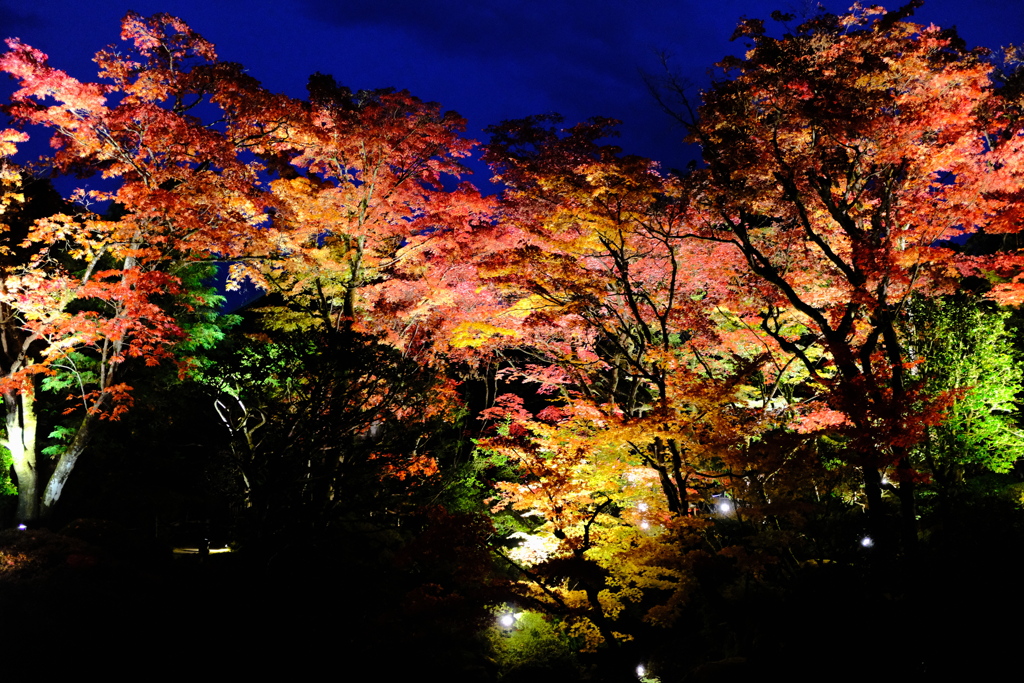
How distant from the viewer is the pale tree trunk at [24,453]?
10227mm

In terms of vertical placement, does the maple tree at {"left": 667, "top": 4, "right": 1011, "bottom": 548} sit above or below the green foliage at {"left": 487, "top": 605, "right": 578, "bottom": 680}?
above

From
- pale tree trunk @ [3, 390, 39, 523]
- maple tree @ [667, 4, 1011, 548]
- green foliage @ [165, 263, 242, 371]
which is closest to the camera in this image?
maple tree @ [667, 4, 1011, 548]

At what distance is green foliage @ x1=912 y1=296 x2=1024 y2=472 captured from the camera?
1169cm

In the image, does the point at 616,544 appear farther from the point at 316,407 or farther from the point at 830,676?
the point at 316,407

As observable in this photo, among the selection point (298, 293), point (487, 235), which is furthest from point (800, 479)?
point (298, 293)

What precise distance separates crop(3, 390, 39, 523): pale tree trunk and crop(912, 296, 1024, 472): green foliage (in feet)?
62.8

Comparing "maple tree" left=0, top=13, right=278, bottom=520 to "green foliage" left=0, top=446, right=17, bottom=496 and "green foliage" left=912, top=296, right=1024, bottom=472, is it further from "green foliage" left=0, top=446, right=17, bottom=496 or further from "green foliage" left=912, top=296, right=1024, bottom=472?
"green foliage" left=912, top=296, right=1024, bottom=472

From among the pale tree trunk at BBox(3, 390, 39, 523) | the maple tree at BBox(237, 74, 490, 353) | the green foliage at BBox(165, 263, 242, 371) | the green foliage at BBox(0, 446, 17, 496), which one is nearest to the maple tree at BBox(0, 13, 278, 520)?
the pale tree trunk at BBox(3, 390, 39, 523)

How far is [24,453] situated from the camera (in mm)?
10273

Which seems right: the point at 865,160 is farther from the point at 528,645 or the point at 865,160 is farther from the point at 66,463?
the point at 66,463

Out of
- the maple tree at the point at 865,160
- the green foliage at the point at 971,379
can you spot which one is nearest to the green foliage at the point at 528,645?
the maple tree at the point at 865,160

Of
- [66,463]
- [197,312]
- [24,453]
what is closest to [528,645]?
[66,463]

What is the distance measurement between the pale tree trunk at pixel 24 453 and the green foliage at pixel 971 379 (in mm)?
19151

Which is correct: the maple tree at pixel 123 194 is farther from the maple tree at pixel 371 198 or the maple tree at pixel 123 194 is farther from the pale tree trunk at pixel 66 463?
the maple tree at pixel 371 198
